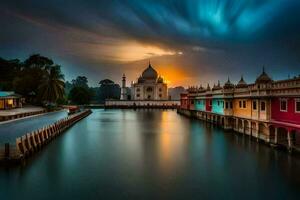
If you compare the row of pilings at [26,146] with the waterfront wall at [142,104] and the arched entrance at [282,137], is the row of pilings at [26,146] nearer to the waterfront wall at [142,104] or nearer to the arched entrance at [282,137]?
the arched entrance at [282,137]

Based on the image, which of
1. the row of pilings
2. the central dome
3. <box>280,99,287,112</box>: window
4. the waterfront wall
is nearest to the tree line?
the waterfront wall

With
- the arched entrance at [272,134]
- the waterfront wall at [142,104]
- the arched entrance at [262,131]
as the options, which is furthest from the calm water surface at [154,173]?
the waterfront wall at [142,104]

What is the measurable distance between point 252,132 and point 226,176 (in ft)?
58.1

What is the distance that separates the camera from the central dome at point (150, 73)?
144 meters

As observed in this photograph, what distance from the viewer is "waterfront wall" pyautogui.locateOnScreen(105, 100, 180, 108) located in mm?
132500

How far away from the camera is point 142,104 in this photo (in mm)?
134125

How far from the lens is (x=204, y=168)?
71.9 ft

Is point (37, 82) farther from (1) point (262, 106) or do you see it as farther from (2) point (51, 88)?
(1) point (262, 106)

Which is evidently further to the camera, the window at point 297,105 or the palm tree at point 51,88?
the palm tree at point 51,88

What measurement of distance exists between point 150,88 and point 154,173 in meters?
122

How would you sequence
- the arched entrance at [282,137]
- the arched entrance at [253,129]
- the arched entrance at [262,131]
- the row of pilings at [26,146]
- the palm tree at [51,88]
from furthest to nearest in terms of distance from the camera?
1. the palm tree at [51,88]
2. the arched entrance at [253,129]
3. the arched entrance at [262,131]
4. the arched entrance at [282,137]
5. the row of pilings at [26,146]

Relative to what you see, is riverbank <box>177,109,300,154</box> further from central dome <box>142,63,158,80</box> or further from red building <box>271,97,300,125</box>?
central dome <box>142,63,158,80</box>

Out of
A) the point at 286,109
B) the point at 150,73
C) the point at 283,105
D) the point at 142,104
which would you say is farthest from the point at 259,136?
the point at 150,73

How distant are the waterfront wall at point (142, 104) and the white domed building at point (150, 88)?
8456 mm
